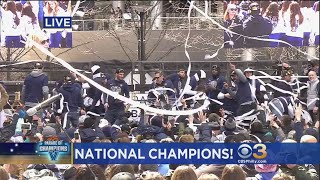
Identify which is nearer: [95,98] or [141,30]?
[141,30]

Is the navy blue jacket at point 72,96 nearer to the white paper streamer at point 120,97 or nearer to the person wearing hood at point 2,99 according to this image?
the white paper streamer at point 120,97

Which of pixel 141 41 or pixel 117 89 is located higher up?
pixel 141 41

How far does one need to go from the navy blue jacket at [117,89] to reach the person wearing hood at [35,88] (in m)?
0.38

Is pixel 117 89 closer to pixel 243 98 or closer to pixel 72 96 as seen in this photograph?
pixel 72 96

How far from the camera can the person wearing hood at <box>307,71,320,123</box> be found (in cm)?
354

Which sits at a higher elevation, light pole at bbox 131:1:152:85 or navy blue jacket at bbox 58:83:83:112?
light pole at bbox 131:1:152:85

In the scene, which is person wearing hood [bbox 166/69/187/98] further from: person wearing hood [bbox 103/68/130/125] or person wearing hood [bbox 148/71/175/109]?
person wearing hood [bbox 103/68/130/125]

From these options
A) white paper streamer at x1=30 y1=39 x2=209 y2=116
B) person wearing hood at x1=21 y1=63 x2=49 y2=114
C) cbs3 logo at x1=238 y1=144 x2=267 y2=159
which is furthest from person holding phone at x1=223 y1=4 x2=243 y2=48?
person wearing hood at x1=21 y1=63 x2=49 y2=114

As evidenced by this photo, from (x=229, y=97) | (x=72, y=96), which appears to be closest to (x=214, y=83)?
(x=229, y=97)

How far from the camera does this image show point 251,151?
11.7ft

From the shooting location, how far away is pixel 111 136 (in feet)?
11.8

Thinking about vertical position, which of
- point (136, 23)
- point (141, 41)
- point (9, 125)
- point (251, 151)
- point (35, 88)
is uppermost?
point (136, 23)

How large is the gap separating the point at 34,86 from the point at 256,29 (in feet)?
4.46

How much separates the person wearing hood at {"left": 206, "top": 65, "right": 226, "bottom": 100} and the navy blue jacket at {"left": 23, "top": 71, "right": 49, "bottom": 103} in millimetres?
973
